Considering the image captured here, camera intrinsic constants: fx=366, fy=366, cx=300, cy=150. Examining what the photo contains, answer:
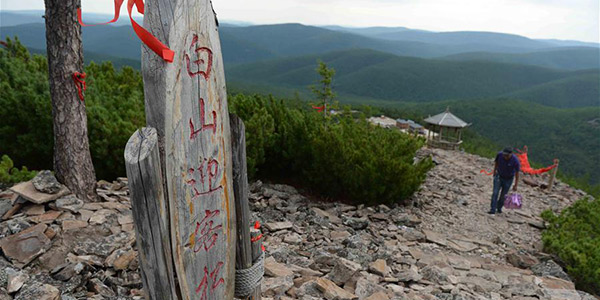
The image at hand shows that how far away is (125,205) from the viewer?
13.0 feet

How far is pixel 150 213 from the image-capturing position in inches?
53.7

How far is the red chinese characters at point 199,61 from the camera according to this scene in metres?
1.43

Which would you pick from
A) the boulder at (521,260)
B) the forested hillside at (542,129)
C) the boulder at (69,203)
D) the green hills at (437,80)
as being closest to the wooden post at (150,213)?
the boulder at (69,203)

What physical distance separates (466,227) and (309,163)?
9.35 ft

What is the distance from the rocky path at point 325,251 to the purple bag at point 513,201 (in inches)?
6.8

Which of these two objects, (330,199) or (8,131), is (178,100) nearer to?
(330,199)

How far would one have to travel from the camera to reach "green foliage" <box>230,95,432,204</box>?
587 centimetres

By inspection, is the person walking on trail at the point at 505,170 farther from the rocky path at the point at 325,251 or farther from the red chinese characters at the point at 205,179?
the red chinese characters at the point at 205,179

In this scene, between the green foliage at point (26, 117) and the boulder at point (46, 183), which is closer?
the boulder at point (46, 183)

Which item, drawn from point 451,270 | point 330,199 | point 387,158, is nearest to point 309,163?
point 330,199

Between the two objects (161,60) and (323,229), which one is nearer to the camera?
(161,60)

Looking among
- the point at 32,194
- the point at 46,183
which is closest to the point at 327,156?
the point at 46,183

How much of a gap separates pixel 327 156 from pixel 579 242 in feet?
12.5

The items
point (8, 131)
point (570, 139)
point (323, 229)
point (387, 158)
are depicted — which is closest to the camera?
point (323, 229)
